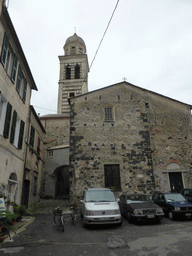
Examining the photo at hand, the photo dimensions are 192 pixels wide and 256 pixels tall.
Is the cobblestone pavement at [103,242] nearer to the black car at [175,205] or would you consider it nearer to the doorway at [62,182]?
the black car at [175,205]

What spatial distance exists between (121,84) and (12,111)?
982 cm

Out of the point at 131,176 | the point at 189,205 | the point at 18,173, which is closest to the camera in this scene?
the point at 189,205

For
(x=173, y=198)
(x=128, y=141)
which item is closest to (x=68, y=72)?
(x=128, y=141)

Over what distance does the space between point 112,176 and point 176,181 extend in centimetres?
500

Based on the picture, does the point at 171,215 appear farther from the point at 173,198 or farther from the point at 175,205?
the point at 173,198

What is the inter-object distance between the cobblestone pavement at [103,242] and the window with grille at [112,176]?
19.9 ft

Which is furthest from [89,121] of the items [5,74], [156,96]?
[5,74]

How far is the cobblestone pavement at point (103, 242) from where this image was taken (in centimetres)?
507

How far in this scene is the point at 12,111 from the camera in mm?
10203

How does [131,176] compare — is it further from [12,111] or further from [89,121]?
[12,111]

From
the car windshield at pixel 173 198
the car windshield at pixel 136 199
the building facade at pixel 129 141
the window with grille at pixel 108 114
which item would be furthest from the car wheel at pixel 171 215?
the window with grille at pixel 108 114

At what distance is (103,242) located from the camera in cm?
595

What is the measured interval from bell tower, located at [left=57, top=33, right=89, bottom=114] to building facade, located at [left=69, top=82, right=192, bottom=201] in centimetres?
1760

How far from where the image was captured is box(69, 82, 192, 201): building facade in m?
14.2
